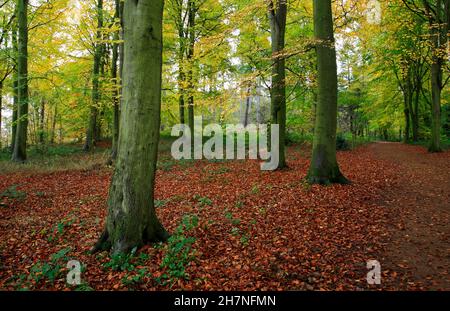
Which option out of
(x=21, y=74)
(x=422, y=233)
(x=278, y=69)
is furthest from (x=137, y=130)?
(x=21, y=74)

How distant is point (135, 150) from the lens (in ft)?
16.0

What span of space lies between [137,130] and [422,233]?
19.8 ft

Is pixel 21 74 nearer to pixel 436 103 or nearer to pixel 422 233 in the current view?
pixel 422 233

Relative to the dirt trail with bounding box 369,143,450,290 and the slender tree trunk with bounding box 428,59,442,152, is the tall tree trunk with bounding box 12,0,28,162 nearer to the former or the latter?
the dirt trail with bounding box 369,143,450,290

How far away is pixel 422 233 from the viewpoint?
5.65 metres

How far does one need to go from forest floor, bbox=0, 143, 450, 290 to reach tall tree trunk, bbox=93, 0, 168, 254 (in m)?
0.49

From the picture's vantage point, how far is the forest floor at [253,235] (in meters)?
4.23

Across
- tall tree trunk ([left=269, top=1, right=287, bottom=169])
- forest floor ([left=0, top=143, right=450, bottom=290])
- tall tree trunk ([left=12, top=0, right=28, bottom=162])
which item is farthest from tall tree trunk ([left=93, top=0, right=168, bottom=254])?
tall tree trunk ([left=12, top=0, right=28, bottom=162])

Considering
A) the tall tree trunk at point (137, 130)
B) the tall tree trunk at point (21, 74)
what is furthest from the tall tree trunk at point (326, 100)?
the tall tree trunk at point (21, 74)

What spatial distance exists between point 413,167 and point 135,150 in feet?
42.4

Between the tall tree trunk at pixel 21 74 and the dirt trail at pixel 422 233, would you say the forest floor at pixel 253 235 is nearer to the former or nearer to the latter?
the dirt trail at pixel 422 233
